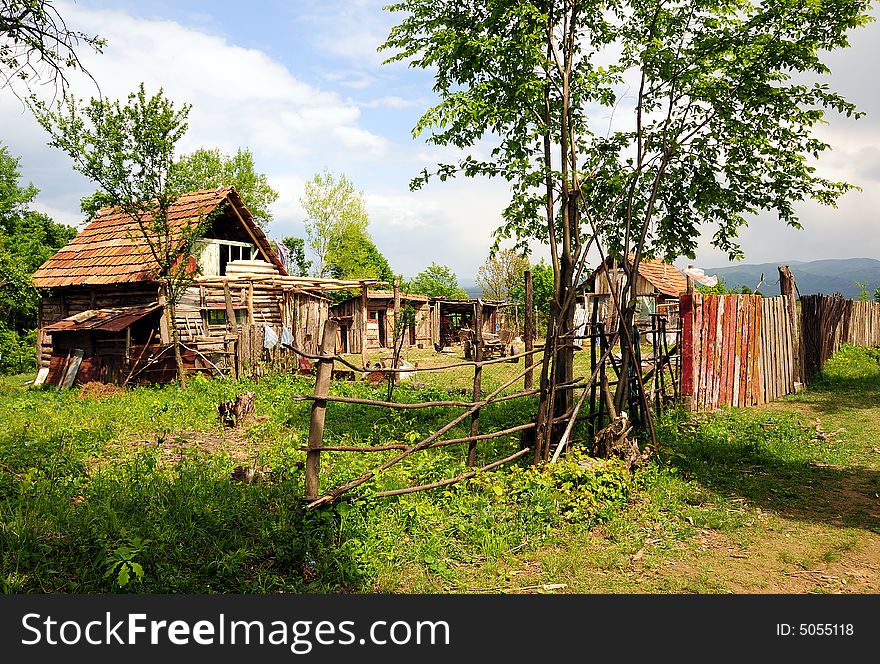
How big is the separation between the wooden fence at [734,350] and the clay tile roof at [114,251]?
12.5 m

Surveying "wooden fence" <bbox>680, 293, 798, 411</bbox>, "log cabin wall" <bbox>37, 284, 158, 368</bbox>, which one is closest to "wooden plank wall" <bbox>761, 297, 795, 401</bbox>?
"wooden fence" <bbox>680, 293, 798, 411</bbox>

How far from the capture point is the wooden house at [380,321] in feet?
91.0

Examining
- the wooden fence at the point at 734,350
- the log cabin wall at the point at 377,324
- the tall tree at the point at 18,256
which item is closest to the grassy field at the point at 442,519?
the wooden fence at the point at 734,350

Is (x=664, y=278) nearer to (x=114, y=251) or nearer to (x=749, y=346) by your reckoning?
(x=749, y=346)

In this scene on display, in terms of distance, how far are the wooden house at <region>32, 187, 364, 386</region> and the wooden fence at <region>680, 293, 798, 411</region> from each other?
981cm

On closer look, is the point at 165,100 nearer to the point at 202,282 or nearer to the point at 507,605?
the point at 202,282

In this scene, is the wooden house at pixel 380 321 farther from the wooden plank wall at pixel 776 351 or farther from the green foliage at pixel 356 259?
the wooden plank wall at pixel 776 351

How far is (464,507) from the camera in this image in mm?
5820

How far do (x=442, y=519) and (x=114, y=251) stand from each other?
1618 cm

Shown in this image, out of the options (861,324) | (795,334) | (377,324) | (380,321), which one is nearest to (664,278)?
(861,324)

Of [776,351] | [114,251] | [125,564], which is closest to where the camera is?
[125,564]

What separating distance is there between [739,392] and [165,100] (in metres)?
13.8

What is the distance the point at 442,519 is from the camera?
221 inches

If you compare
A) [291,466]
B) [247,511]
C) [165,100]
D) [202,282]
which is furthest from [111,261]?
[247,511]
